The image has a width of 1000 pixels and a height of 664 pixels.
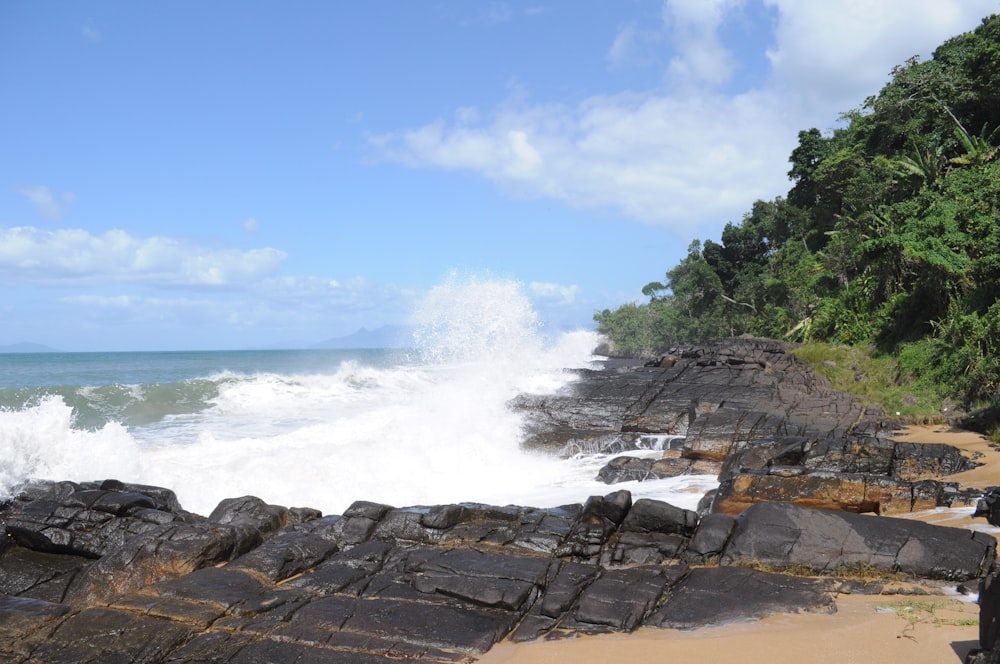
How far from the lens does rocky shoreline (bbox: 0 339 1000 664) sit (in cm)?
577

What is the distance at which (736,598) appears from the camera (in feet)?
20.1

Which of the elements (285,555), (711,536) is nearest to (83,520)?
(285,555)

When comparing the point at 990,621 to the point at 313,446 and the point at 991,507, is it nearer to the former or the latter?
the point at 991,507

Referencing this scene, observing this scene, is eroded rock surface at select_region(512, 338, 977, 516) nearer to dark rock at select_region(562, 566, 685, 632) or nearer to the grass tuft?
the grass tuft

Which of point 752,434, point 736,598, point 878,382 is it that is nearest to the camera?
point 736,598

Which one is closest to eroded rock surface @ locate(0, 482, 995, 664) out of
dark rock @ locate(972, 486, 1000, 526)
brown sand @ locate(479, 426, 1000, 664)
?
brown sand @ locate(479, 426, 1000, 664)

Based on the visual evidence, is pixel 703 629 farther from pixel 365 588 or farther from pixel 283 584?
pixel 283 584

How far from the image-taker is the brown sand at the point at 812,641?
5.04 m

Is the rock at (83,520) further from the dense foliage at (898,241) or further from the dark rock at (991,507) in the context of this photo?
the dense foliage at (898,241)

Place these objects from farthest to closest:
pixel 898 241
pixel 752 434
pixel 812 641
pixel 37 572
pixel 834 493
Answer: pixel 898 241, pixel 752 434, pixel 834 493, pixel 37 572, pixel 812 641

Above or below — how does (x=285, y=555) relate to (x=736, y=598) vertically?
above

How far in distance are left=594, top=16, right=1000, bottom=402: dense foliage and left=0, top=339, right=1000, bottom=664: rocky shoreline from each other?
10323 millimetres

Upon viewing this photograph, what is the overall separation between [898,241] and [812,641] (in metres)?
19.4

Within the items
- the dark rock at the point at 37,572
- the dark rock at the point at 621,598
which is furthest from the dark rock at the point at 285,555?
the dark rock at the point at 621,598
